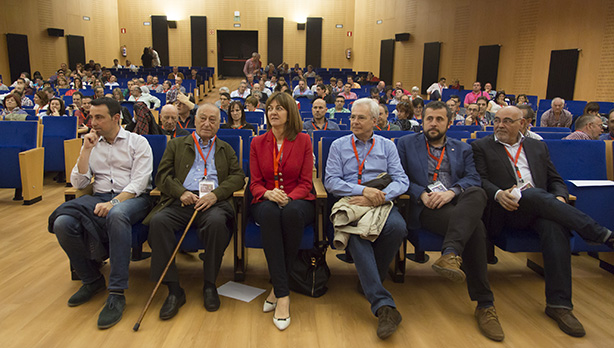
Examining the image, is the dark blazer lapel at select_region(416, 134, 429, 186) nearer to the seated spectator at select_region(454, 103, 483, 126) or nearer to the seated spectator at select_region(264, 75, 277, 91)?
the seated spectator at select_region(454, 103, 483, 126)

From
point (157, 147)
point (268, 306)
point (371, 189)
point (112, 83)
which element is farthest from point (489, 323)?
point (112, 83)

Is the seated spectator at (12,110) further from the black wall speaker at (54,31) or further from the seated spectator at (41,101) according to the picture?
the black wall speaker at (54,31)

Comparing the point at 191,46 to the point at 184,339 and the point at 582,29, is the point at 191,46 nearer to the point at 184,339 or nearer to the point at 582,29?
the point at 582,29

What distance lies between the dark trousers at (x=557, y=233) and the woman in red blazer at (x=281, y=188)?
4.33 ft

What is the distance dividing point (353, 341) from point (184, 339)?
33.4 inches

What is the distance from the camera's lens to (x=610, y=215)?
2.62 meters

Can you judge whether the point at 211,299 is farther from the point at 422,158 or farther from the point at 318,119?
the point at 318,119

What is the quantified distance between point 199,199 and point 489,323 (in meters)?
1.74

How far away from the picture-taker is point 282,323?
7.23 feet

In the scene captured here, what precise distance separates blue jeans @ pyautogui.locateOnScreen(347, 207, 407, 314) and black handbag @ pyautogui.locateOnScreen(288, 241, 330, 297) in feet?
0.95

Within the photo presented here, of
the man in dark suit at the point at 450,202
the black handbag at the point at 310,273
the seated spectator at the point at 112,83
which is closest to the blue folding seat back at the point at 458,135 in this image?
the man in dark suit at the point at 450,202

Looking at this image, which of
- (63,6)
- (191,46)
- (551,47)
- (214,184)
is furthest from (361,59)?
(214,184)

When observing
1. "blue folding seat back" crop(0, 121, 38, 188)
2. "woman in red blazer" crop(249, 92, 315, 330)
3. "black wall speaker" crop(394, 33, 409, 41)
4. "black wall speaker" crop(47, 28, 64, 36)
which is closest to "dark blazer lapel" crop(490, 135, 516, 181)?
"woman in red blazer" crop(249, 92, 315, 330)

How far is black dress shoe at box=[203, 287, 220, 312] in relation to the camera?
2365mm
